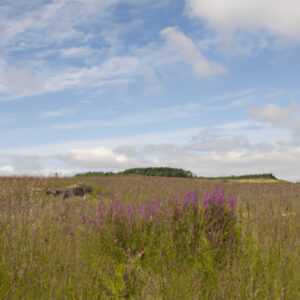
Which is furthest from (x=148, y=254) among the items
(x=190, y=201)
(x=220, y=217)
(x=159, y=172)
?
(x=159, y=172)

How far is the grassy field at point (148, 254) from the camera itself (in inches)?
149

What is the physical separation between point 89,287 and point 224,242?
6.71 ft

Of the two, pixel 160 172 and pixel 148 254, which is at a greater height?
pixel 160 172

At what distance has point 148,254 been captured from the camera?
5031 mm

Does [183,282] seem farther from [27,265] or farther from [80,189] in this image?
[80,189]

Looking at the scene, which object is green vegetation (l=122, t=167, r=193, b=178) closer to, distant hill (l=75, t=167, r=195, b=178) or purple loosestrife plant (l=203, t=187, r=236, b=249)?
distant hill (l=75, t=167, r=195, b=178)

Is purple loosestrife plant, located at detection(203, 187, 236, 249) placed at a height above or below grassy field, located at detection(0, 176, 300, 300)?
above

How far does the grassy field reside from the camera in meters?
3.78

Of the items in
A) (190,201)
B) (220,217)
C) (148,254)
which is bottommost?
(148,254)

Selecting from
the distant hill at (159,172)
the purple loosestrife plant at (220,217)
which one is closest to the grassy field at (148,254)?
the purple loosestrife plant at (220,217)

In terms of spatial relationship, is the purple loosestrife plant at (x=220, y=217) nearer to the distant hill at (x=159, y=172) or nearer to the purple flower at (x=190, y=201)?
the purple flower at (x=190, y=201)

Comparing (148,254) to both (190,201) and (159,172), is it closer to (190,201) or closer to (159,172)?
(190,201)

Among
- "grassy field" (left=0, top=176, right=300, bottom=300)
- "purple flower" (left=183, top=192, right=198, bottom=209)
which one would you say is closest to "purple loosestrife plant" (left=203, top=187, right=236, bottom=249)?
"grassy field" (left=0, top=176, right=300, bottom=300)

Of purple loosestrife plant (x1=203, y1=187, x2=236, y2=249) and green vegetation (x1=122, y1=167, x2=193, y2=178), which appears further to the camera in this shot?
green vegetation (x1=122, y1=167, x2=193, y2=178)
